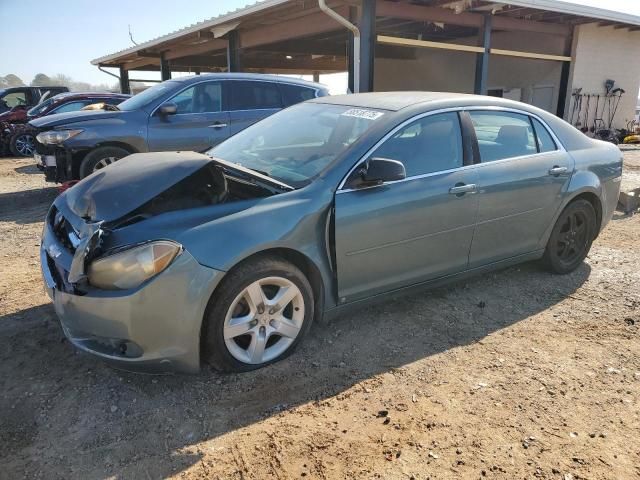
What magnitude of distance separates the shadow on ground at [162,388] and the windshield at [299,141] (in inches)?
44.7

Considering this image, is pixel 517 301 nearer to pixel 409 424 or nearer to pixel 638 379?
pixel 638 379

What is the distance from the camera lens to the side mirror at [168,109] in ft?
23.0

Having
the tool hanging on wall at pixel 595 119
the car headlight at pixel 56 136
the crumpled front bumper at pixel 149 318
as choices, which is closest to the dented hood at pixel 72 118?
the car headlight at pixel 56 136

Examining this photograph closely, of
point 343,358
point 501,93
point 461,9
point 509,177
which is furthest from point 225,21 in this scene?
point 343,358

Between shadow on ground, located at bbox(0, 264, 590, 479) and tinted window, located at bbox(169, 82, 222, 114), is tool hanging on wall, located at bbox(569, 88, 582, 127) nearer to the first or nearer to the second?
tinted window, located at bbox(169, 82, 222, 114)

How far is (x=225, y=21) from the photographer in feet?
43.2

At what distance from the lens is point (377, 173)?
308cm

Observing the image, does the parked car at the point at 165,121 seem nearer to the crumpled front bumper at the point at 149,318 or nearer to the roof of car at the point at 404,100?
the roof of car at the point at 404,100

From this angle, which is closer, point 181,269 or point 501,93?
point 181,269

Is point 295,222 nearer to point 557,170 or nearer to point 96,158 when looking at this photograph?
point 557,170

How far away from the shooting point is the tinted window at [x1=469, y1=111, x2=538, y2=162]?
3.82 meters

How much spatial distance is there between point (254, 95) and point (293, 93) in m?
0.61

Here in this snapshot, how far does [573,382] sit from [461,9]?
10.2m

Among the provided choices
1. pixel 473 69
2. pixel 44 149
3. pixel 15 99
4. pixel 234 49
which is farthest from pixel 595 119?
pixel 15 99
